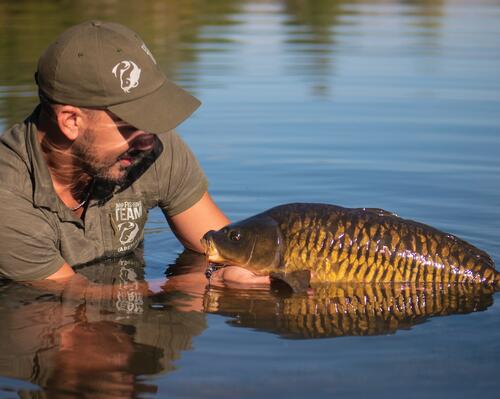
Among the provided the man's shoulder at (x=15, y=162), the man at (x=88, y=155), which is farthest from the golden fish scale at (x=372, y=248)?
the man's shoulder at (x=15, y=162)

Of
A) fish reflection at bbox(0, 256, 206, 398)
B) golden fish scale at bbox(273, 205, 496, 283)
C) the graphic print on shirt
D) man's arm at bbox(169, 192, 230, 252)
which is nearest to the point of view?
fish reflection at bbox(0, 256, 206, 398)

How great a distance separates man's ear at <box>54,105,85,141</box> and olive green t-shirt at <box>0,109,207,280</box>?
212mm

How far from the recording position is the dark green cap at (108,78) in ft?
15.3

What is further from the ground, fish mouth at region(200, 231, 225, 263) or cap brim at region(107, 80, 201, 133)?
cap brim at region(107, 80, 201, 133)

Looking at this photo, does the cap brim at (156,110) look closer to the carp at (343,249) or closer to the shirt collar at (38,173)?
the shirt collar at (38,173)

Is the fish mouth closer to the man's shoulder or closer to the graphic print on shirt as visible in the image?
the graphic print on shirt

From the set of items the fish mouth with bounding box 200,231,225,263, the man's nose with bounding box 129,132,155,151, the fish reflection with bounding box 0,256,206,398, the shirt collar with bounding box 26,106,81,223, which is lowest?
the fish reflection with bounding box 0,256,206,398

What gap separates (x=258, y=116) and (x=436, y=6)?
13.0 metres

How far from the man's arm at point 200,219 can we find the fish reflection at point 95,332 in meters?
0.36

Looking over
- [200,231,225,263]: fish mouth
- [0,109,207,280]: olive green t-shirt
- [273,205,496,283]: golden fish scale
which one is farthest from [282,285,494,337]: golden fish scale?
[0,109,207,280]: olive green t-shirt

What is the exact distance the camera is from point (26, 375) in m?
4.18

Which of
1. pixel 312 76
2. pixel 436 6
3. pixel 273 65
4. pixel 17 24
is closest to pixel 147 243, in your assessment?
pixel 312 76

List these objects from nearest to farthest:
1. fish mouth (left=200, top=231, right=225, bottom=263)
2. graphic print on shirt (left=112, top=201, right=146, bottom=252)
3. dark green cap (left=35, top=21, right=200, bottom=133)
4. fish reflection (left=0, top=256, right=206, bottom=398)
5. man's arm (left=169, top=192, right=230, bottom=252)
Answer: fish reflection (left=0, top=256, right=206, bottom=398) → dark green cap (left=35, top=21, right=200, bottom=133) → fish mouth (left=200, top=231, right=225, bottom=263) → graphic print on shirt (left=112, top=201, right=146, bottom=252) → man's arm (left=169, top=192, right=230, bottom=252)

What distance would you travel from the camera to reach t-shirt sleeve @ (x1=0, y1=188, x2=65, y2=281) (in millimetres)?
4891
